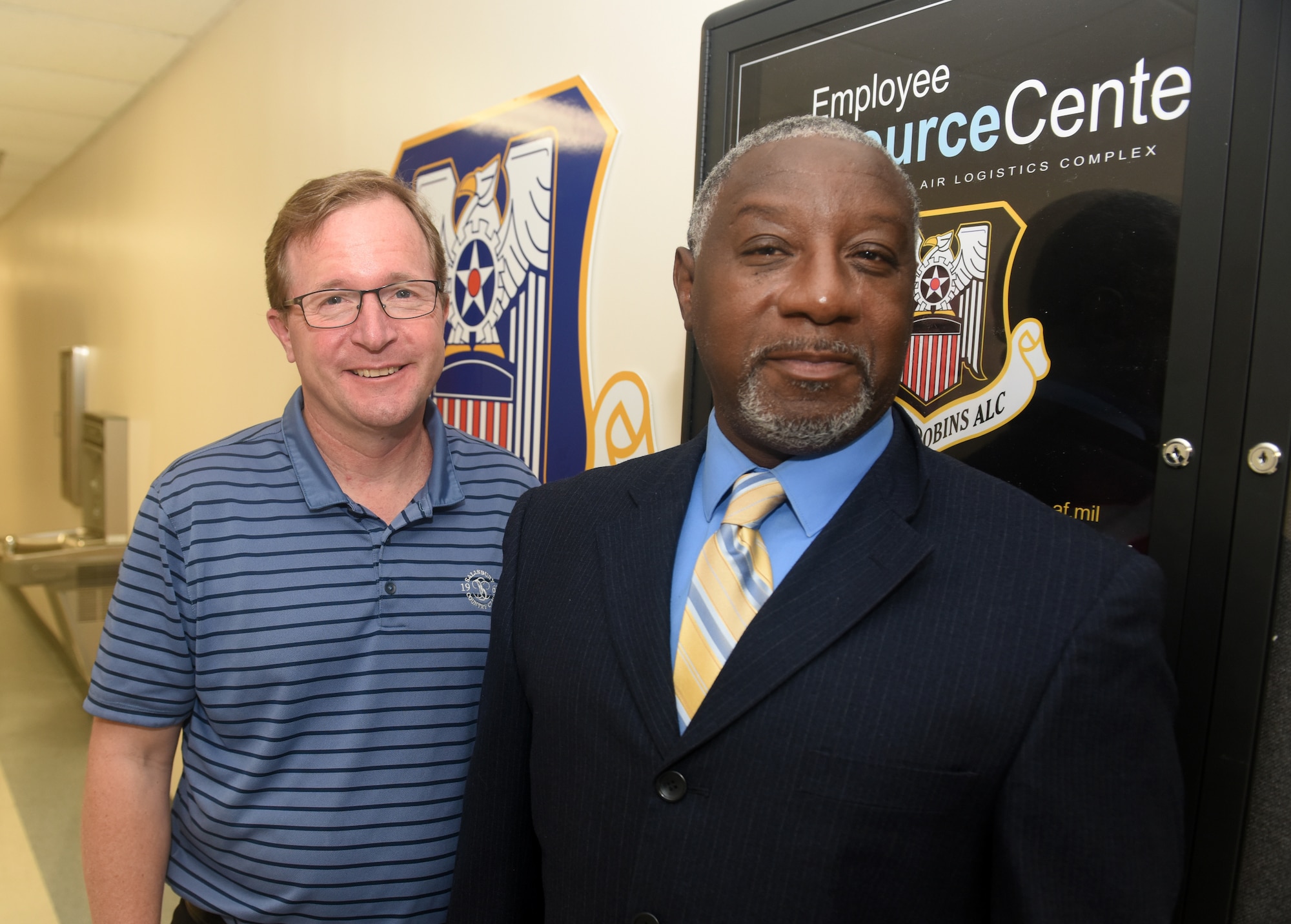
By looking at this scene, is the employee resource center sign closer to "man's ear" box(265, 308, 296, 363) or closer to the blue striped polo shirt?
the blue striped polo shirt

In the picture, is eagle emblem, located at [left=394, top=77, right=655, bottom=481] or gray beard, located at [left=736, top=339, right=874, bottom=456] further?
eagle emblem, located at [left=394, top=77, right=655, bottom=481]

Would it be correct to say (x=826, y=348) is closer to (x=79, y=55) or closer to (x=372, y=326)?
(x=372, y=326)

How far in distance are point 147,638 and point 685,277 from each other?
34.1 inches

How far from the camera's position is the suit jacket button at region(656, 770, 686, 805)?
0.88 metres

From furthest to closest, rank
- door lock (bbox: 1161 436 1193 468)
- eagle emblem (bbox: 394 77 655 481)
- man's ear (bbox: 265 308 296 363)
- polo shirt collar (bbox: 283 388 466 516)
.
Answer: eagle emblem (bbox: 394 77 655 481)
man's ear (bbox: 265 308 296 363)
polo shirt collar (bbox: 283 388 466 516)
door lock (bbox: 1161 436 1193 468)

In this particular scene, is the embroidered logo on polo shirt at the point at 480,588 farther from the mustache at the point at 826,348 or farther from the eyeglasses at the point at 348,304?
the mustache at the point at 826,348

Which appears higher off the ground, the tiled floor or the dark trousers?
the dark trousers

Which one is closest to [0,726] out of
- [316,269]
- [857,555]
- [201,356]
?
[201,356]

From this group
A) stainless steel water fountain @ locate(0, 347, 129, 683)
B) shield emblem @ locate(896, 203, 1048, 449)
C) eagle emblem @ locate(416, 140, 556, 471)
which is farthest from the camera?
stainless steel water fountain @ locate(0, 347, 129, 683)

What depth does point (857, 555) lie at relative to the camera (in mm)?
902

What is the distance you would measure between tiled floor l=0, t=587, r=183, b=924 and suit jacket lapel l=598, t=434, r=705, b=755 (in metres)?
2.97

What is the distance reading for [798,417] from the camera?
0.95 meters

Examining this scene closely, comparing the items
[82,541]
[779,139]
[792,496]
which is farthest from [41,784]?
[779,139]

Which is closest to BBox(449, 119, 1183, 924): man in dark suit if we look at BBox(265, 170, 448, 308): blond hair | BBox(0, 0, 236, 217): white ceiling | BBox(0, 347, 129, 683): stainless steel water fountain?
BBox(265, 170, 448, 308): blond hair
